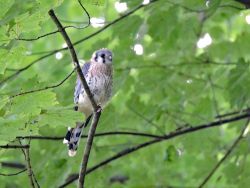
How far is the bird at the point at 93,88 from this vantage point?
14.8ft

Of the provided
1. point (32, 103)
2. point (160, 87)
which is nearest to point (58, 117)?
point (32, 103)

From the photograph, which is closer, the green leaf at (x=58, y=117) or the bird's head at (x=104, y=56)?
the green leaf at (x=58, y=117)

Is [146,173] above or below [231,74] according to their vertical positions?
below

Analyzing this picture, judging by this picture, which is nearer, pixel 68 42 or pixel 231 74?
pixel 68 42

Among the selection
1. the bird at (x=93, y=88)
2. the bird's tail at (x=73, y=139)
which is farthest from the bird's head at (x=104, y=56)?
the bird's tail at (x=73, y=139)

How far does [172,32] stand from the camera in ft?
18.0

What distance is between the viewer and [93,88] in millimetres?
4746

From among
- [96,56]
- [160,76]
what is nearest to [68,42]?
[96,56]

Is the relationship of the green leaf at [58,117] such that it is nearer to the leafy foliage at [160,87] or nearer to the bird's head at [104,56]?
the leafy foliage at [160,87]

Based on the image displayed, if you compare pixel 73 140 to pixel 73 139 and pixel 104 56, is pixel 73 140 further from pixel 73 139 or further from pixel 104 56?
pixel 104 56

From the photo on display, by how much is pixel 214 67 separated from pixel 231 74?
1326 mm

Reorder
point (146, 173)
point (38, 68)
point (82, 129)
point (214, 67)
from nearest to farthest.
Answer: point (82, 129) → point (214, 67) → point (146, 173) → point (38, 68)

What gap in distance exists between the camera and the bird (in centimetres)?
452

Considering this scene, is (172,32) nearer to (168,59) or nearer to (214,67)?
(168,59)
